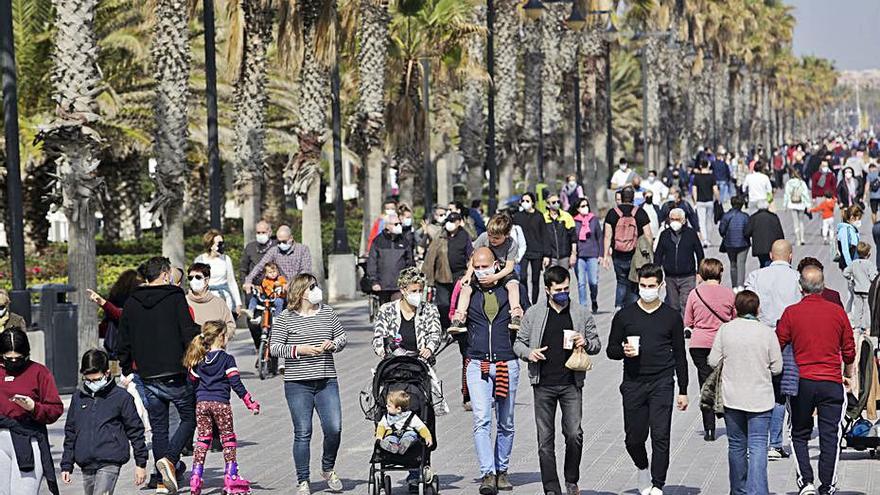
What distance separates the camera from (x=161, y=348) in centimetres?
1184

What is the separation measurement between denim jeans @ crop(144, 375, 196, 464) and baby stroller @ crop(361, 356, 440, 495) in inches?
54.5

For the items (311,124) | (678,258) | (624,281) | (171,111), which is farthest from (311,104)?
(678,258)

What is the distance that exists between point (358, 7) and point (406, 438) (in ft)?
76.9

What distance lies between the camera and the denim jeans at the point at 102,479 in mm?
10219

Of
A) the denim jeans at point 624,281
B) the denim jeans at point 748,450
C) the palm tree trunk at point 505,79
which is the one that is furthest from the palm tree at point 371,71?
the denim jeans at point 748,450

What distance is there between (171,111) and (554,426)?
42.4ft

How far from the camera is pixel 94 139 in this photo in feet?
60.9

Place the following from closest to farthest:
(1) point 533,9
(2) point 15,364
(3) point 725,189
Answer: (2) point 15,364 → (1) point 533,9 → (3) point 725,189

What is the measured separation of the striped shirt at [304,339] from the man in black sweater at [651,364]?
2.10 meters

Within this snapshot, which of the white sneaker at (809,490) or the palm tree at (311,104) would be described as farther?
the palm tree at (311,104)

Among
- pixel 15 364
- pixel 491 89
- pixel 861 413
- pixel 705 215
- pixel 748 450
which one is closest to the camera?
pixel 15 364

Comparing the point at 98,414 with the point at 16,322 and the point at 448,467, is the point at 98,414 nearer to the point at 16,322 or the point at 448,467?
the point at 16,322

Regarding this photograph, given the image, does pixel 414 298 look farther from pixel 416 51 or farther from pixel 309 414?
pixel 416 51

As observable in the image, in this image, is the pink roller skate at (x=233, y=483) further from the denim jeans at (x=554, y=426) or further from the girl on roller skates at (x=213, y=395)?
the denim jeans at (x=554, y=426)
